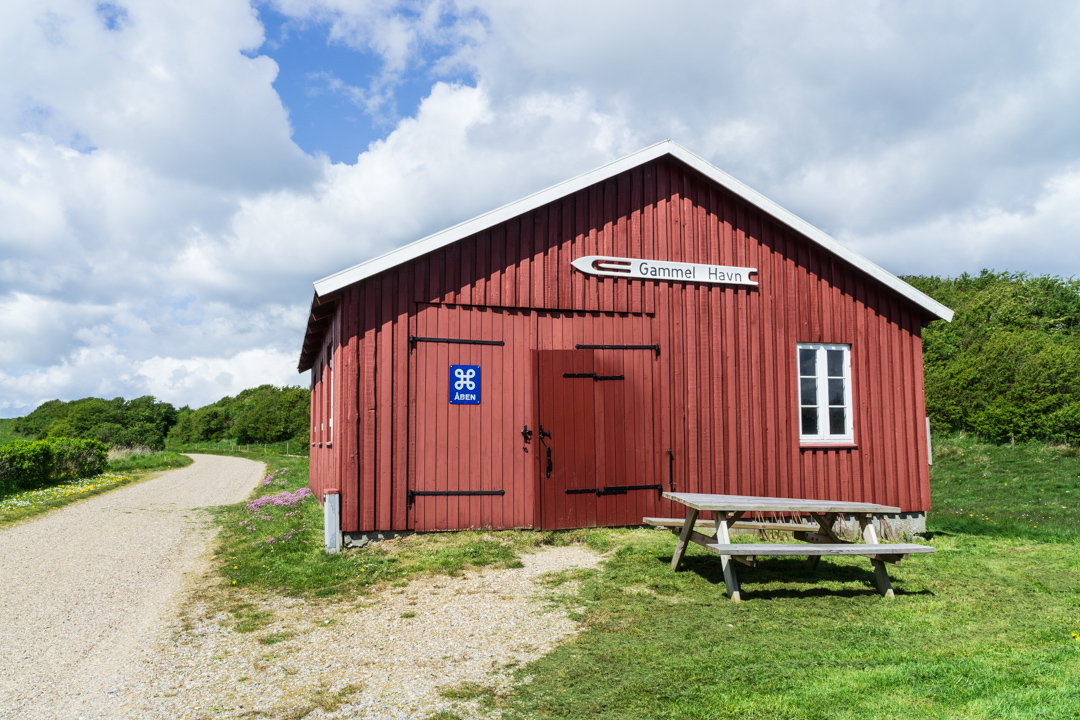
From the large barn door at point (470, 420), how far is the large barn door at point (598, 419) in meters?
0.28

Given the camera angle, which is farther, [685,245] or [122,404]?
[122,404]

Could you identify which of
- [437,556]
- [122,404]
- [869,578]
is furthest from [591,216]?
[122,404]

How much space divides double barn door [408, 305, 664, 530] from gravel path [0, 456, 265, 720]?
9.60 ft

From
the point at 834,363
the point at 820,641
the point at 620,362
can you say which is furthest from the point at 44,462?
the point at 820,641

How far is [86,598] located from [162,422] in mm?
65333

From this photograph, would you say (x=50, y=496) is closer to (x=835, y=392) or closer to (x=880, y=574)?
(x=835, y=392)

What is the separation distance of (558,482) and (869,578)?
3.49m

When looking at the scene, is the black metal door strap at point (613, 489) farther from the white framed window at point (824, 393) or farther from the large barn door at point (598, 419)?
the white framed window at point (824, 393)

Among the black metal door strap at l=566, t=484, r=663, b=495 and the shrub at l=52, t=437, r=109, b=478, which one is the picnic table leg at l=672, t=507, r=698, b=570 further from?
the shrub at l=52, t=437, r=109, b=478

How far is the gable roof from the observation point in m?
7.88

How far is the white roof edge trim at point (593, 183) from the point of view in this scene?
788 centimetres

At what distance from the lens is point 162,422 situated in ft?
209

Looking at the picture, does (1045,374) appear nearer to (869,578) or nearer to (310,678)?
(869,578)

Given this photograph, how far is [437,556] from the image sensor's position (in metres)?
7.24
